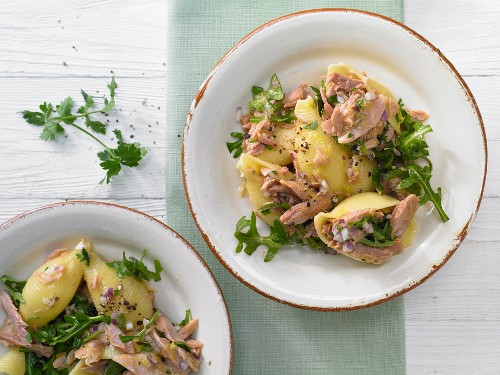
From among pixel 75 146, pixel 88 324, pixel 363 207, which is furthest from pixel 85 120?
pixel 363 207

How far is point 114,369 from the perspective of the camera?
2346 mm

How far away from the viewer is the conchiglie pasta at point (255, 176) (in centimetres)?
233

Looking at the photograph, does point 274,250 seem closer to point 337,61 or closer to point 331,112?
point 331,112

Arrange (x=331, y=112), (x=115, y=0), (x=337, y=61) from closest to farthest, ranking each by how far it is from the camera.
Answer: (x=331, y=112)
(x=337, y=61)
(x=115, y=0)

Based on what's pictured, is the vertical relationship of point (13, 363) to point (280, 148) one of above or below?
below

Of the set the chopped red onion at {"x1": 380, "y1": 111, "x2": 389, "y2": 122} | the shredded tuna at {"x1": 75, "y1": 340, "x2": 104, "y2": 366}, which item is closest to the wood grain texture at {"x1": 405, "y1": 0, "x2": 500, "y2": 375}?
the chopped red onion at {"x1": 380, "y1": 111, "x2": 389, "y2": 122}

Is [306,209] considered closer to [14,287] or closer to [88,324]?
[88,324]

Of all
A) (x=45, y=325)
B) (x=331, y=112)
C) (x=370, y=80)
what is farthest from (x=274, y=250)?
(x=45, y=325)

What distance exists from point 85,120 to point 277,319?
1.12 metres

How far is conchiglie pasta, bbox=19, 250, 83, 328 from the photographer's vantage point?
228 centimetres

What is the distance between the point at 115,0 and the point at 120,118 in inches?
19.6

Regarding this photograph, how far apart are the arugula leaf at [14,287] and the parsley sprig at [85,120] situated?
50 cm

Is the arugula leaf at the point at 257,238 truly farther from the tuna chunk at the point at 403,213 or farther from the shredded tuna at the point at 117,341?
the shredded tuna at the point at 117,341

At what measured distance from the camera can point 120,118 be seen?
2.58 m
